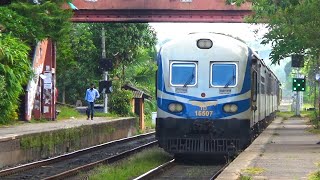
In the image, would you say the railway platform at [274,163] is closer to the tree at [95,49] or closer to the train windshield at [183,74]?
the train windshield at [183,74]

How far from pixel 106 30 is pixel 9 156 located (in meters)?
32.2

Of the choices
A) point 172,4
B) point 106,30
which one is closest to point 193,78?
point 172,4

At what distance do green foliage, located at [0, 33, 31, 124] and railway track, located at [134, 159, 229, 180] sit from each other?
740 centimetres

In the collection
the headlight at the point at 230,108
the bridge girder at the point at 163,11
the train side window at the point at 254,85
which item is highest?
the bridge girder at the point at 163,11

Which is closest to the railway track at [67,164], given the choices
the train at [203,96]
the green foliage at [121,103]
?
the train at [203,96]

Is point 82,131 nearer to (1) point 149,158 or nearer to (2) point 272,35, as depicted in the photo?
(1) point 149,158

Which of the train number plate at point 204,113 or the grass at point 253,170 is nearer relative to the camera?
the grass at point 253,170

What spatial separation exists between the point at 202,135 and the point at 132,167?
177 cm

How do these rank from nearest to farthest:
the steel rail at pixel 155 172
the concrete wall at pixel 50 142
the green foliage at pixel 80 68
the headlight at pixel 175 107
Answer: the steel rail at pixel 155 172 < the headlight at pixel 175 107 < the concrete wall at pixel 50 142 < the green foliage at pixel 80 68

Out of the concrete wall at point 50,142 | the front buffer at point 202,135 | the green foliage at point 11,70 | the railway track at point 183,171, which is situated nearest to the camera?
the railway track at point 183,171

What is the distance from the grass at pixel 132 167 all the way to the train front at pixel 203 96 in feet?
2.96

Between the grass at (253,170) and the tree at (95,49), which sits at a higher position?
the tree at (95,49)

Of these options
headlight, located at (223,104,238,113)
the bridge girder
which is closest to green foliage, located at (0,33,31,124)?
headlight, located at (223,104,238,113)

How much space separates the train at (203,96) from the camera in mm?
18078
